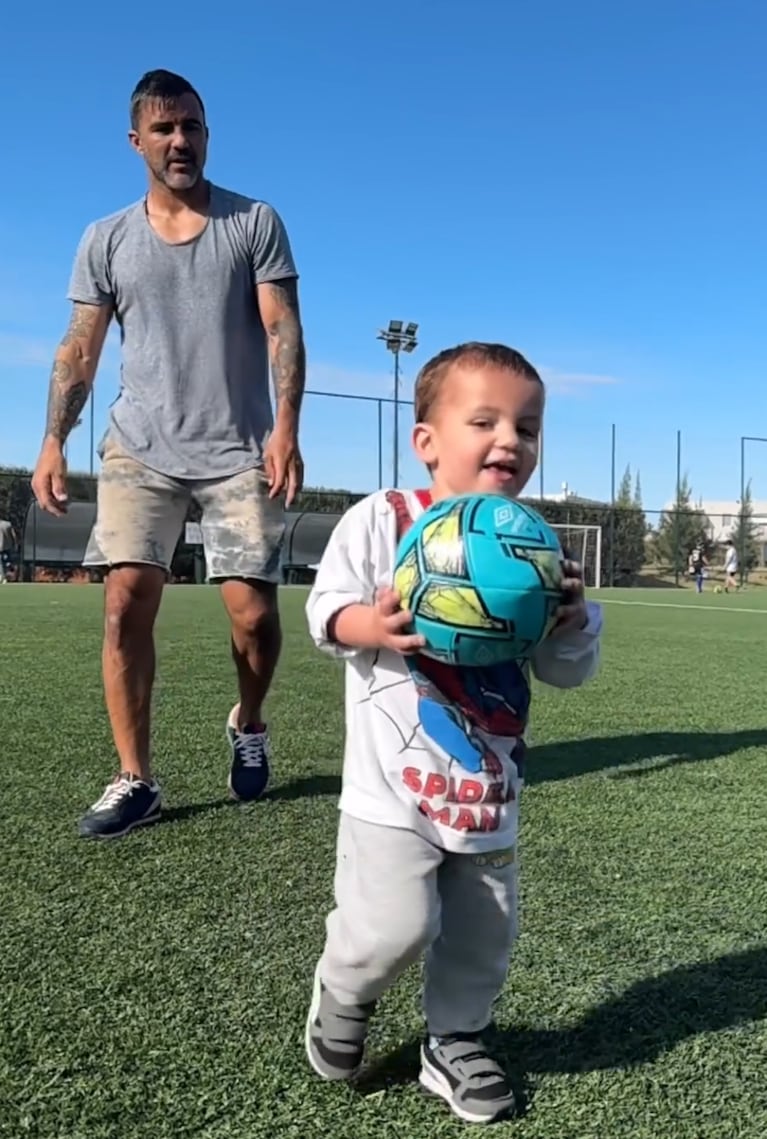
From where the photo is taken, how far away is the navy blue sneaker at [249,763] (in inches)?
141

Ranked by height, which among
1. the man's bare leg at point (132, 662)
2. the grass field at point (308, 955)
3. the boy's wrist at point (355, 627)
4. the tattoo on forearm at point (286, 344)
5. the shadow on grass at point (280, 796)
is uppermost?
the tattoo on forearm at point (286, 344)

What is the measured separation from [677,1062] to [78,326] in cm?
287

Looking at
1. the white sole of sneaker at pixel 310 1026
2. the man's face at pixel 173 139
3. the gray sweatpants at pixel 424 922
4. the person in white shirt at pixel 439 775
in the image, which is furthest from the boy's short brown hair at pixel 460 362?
the man's face at pixel 173 139

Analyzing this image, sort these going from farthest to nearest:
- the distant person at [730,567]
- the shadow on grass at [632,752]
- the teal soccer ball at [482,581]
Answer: the distant person at [730,567] < the shadow on grass at [632,752] < the teal soccer ball at [482,581]

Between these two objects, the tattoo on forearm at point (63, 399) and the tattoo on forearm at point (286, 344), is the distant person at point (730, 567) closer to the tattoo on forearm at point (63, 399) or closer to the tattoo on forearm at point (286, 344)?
the tattoo on forearm at point (286, 344)

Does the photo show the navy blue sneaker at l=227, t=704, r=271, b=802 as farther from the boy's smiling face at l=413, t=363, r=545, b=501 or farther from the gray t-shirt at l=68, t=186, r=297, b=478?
the boy's smiling face at l=413, t=363, r=545, b=501

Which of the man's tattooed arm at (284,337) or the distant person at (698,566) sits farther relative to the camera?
the distant person at (698,566)

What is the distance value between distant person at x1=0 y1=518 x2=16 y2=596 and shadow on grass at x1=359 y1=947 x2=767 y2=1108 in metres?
27.1

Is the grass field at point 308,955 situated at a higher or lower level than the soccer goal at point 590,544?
lower

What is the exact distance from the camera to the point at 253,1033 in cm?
191

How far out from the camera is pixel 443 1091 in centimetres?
175

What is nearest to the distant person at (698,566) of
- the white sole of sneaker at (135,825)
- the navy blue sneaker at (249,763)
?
the navy blue sneaker at (249,763)

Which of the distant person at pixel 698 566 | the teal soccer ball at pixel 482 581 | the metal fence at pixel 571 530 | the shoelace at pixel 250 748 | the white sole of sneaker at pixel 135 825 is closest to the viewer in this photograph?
the teal soccer ball at pixel 482 581

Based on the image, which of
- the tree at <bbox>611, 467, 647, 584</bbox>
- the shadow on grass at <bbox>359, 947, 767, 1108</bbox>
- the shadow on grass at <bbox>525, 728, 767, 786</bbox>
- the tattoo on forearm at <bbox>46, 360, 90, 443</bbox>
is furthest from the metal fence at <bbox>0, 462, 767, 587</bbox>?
the shadow on grass at <bbox>359, 947, 767, 1108</bbox>
